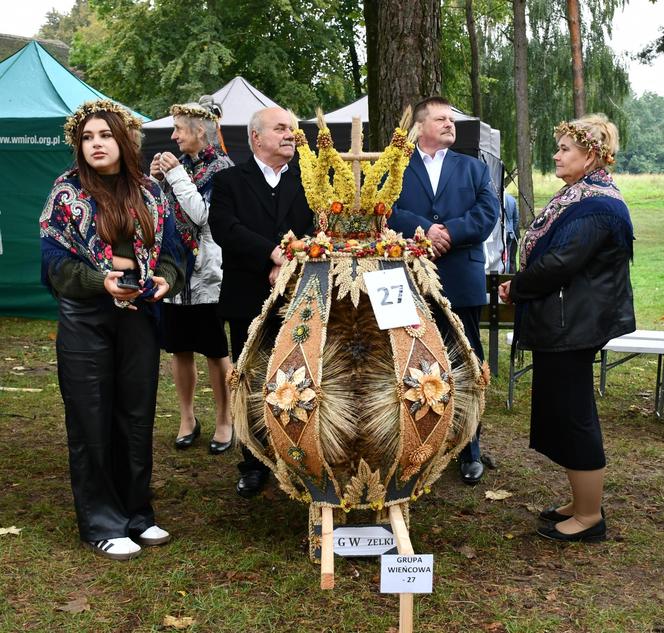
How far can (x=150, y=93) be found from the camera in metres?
21.8

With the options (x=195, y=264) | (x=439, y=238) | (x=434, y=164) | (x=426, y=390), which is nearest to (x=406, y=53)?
(x=434, y=164)

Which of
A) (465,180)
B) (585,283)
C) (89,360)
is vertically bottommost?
(89,360)

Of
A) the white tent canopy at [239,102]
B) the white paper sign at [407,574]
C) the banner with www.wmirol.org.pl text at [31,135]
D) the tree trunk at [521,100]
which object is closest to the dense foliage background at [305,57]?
the tree trunk at [521,100]

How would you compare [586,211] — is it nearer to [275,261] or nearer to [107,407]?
[275,261]

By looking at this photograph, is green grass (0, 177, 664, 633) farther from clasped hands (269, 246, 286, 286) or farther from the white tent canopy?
the white tent canopy

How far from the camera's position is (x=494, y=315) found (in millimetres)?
7051

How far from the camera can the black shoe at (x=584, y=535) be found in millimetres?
3939

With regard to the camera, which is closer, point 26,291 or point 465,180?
point 465,180

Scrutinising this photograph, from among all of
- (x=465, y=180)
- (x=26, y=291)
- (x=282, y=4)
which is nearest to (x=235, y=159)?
(x=26, y=291)

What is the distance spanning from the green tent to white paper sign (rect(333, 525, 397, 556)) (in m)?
7.82

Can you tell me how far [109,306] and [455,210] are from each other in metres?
1.90

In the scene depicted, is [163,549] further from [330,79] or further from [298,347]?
[330,79]

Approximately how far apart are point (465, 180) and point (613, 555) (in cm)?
202

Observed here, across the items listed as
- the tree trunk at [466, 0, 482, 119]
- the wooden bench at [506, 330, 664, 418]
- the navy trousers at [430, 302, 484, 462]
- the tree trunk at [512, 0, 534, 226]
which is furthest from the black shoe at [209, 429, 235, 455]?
the tree trunk at [466, 0, 482, 119]
